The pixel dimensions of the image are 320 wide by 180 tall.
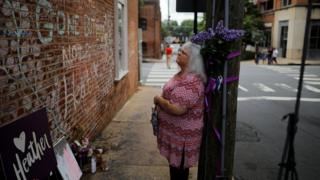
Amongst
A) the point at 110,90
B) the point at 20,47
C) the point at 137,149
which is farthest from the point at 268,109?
the point at 20,47

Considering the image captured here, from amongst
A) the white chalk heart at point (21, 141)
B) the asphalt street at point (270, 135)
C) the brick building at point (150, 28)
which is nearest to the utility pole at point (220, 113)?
the white chalk heart at point (21, 141)

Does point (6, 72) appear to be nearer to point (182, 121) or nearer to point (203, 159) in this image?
point (182, 121)

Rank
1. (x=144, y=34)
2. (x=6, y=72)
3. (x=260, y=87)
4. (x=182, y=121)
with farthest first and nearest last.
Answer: (x=144, y=34) → (x=260, y=87) → (x=182, y=121) → (x=6, y=72)

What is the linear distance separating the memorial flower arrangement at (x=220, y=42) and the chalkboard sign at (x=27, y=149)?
1.40 meters

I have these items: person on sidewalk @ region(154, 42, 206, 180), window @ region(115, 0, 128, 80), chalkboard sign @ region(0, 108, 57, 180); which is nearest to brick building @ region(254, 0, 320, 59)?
window @ region(115, 0, 128, 80)

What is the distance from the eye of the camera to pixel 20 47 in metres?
2.93

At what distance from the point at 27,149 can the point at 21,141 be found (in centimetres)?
9

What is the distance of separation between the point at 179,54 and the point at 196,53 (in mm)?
210

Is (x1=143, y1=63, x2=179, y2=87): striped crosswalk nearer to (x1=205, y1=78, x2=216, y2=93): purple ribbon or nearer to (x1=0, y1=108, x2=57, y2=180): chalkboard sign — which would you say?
(x1=205, y1=78, x2=216, y2=93): purple ribbon

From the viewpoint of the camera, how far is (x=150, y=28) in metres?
37.9

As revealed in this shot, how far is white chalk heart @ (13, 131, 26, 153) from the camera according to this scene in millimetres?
2328

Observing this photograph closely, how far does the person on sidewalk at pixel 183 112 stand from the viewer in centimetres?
296

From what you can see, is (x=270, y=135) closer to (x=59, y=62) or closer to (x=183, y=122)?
(x=183, y=122)

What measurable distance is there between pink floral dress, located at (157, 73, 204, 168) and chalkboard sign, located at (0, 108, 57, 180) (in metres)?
1.04
